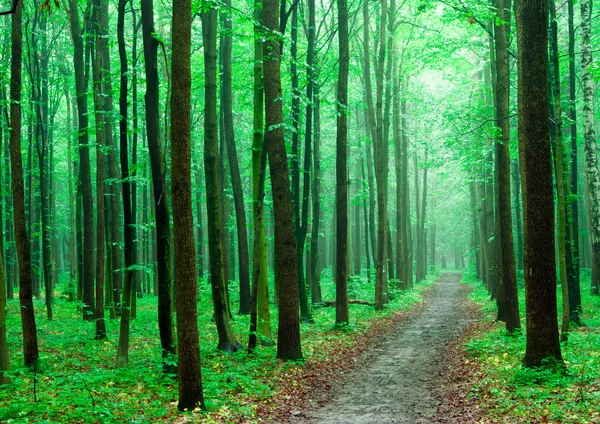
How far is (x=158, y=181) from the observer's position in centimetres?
977

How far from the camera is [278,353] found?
1159cm

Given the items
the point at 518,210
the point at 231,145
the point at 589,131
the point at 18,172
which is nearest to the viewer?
the point at 18,172

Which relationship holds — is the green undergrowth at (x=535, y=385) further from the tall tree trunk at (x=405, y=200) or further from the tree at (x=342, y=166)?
the tall tree trunk at (x=405, y=200)

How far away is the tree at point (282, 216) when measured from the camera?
37.6ft

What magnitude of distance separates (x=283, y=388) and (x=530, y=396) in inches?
164

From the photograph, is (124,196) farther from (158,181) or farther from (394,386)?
(394,386)

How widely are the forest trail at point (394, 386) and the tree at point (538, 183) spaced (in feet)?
7.42

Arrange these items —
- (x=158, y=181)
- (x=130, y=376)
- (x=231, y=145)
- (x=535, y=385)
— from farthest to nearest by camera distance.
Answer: (x=231, y=145) → (x=130, y=376) → (x=158, y=181) → (x=535, y=385)

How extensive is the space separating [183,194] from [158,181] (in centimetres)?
247

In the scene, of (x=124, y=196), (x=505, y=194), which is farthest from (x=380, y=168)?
→ (x=124, y=196)

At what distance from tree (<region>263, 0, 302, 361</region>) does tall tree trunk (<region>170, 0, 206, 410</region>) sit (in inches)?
155

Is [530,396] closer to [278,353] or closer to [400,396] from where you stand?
[400,396]

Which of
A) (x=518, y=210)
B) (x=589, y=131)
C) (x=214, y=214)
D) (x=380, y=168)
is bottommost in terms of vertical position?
(x=214, y=214)

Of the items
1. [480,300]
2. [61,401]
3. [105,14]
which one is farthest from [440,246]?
[61,401]
